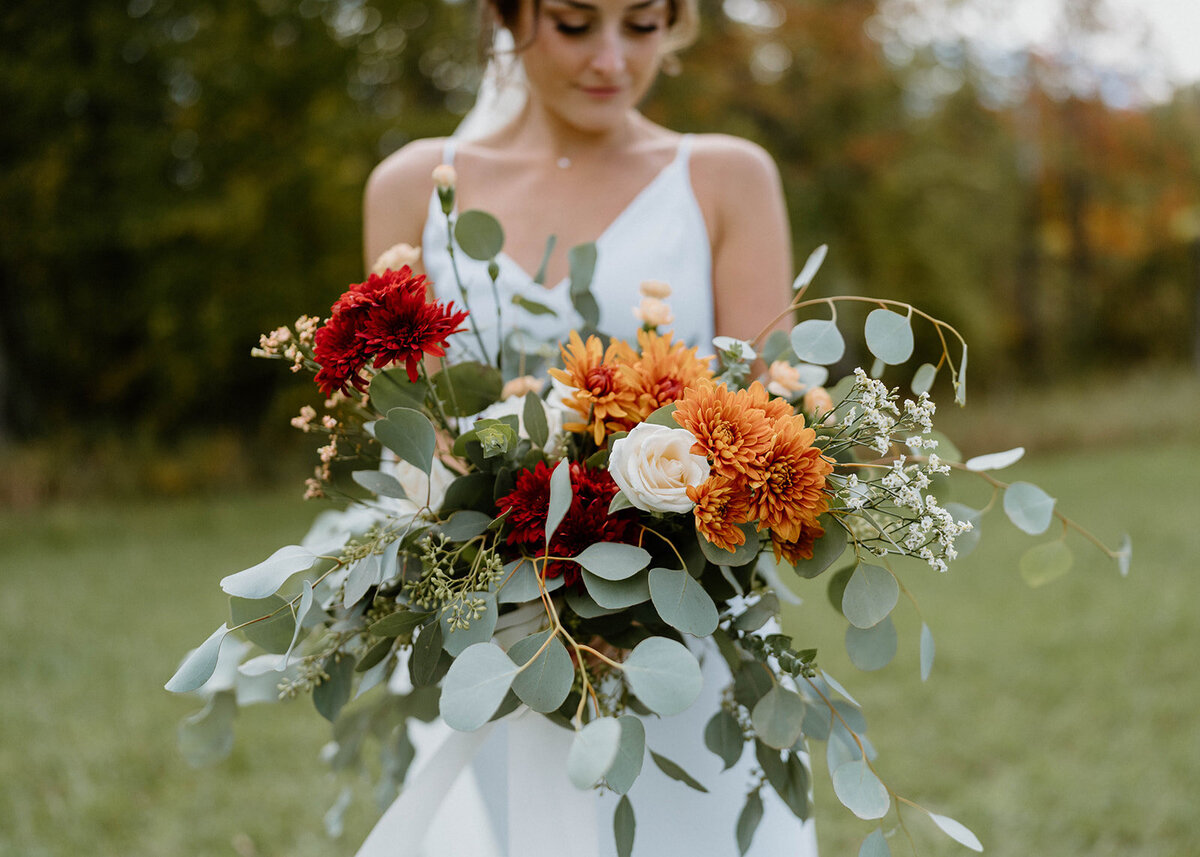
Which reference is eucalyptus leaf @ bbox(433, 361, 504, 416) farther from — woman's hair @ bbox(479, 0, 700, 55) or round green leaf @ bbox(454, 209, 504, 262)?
woman's hair @ bbox(479, 0, 700, 55)

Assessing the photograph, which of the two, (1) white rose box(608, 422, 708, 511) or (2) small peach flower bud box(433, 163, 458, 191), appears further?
(2) small peach flower bud box(433, 163, 458, 191)

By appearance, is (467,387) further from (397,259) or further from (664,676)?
(664,676)

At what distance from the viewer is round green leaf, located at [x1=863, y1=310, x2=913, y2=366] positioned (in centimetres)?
122

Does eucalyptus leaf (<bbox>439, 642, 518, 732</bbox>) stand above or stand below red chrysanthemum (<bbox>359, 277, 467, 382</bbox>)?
below

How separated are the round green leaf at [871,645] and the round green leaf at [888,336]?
36 cm

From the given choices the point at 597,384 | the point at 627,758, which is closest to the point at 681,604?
the point at 627,758

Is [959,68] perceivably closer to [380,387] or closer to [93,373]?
[93,373]

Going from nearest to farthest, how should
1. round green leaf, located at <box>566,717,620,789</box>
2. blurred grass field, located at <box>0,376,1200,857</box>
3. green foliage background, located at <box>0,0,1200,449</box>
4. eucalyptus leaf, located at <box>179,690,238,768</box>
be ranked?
round green leaf, located at <box>566,717,620,789</box>, eucalyptus leaf, located at <box>179,690,238,768</box>, blurred grass field, located at <box>0,376,1200,857</box>, green foliage background, located at <box>0,0,1200,449</box>

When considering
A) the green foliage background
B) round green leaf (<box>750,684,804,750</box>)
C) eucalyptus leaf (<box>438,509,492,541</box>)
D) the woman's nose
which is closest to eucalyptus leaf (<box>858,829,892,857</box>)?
round green leaf (<box>750,684,804,750</box>)

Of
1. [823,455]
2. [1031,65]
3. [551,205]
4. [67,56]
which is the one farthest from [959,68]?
[823,455]

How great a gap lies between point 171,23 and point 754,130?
224 inches

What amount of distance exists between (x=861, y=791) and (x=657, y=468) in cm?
45

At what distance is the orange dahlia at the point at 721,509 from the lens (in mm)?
1087

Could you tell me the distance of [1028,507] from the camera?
1357mm
